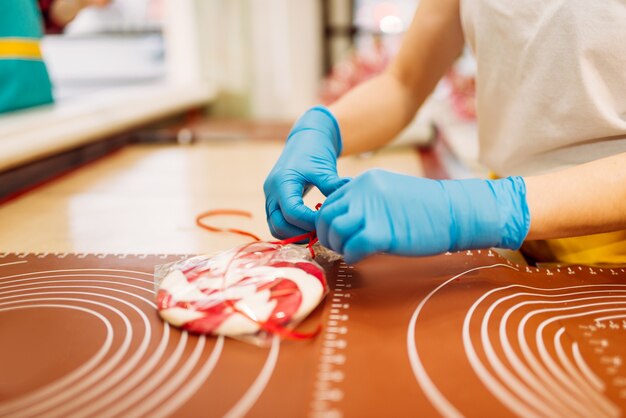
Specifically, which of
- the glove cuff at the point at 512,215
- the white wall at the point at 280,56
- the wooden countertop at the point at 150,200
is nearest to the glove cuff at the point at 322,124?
the wooden countertop at the point at 150,200

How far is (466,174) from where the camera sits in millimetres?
1430

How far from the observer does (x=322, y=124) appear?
1.01 meters

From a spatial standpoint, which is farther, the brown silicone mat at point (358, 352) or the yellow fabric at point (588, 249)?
the yellow fabric at point (588, 249)

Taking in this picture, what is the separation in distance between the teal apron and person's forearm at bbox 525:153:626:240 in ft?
4.01

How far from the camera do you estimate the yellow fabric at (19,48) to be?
128cm

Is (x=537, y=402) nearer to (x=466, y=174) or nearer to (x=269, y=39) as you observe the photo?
(x=466, y=174)

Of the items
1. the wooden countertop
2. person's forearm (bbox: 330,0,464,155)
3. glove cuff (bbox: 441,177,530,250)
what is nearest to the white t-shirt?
person's forearm (bbox: 330,0,464,155)

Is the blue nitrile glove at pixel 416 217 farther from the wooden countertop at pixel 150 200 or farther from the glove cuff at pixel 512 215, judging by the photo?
the wooden countertop at pixel 150 200

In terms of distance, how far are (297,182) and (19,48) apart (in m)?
0.92

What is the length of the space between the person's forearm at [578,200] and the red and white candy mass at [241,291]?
29 cm

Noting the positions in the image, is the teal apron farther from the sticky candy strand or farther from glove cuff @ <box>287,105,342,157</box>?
glove cuff @ <box>287,105,342,157</box>

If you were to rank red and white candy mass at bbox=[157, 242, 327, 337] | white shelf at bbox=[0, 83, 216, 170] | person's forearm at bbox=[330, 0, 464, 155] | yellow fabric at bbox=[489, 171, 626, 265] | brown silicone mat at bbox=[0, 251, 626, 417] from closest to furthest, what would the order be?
brown silicone mat at bbox=[0, 251, 626, 417] < red and white candy mass at bbox=[157, 242, 327, 337] < yellow fabric at bbox=[489, 171, 626, 265] < person's forearm at bbox=[330, 0, 464, 155] < white shelf at bbox=[0, 83, 216, 170]

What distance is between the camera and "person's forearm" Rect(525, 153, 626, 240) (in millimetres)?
690

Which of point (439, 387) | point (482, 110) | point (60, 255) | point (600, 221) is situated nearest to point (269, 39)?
point (482, 110)
